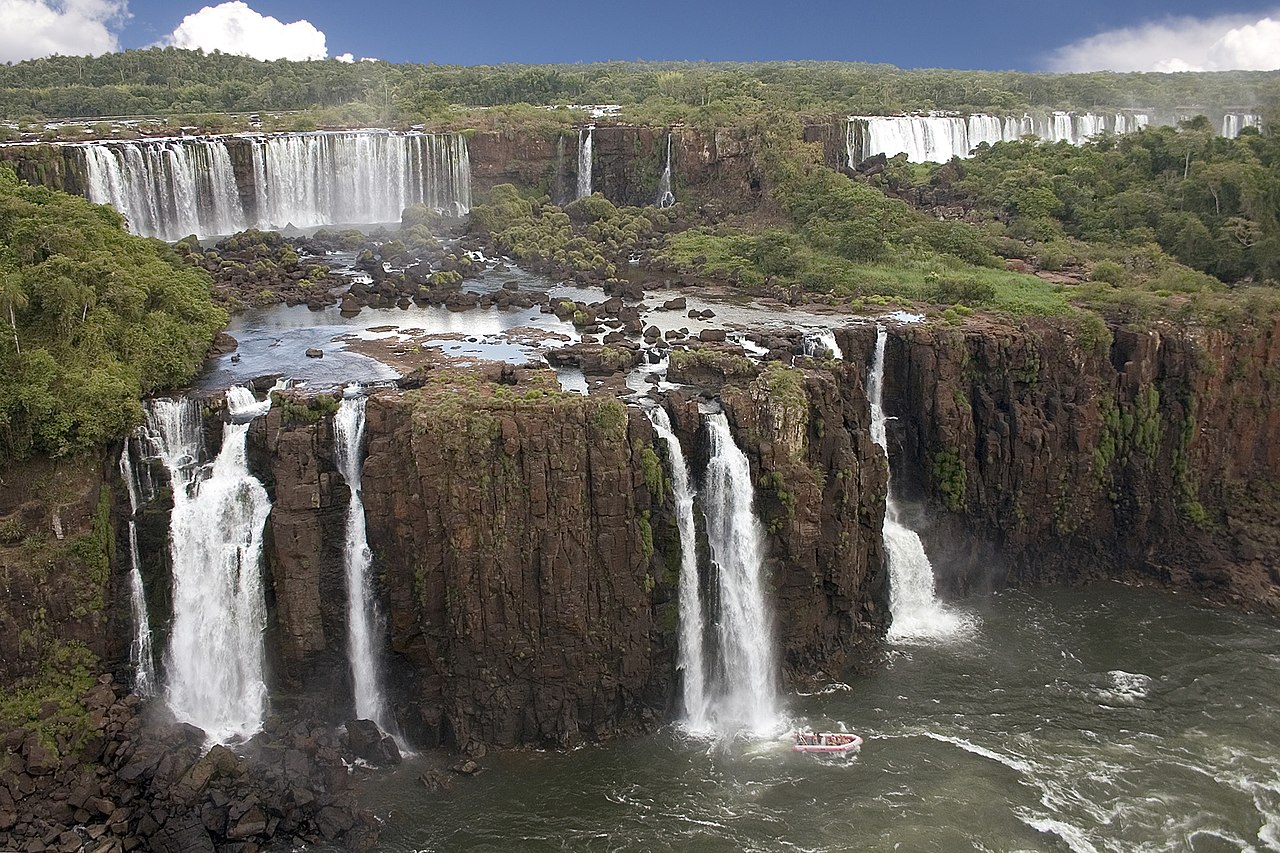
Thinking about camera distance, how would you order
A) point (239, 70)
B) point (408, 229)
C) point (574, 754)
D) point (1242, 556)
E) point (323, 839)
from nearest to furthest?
point (323, 839)
point (574, 754)
point (1242, 556)
point (408, 229)
point (239, 70)

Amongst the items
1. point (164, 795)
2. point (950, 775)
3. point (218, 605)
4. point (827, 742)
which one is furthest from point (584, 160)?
point (164, 795)

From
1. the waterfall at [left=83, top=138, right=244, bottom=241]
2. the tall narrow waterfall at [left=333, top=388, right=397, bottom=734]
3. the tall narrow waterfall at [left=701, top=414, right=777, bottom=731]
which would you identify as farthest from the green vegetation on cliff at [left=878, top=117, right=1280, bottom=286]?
the waterfall at [left=83, top=138, right=244, bottom=241]

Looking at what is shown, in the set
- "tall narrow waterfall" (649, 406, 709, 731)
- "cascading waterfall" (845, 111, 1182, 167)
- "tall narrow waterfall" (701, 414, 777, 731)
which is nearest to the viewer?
"tall narrow waterfall" (649, 406, 709, 731)

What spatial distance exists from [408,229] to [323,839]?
128ft

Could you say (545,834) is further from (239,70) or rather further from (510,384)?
(239,70)

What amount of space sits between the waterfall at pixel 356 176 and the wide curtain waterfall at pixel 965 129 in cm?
2760

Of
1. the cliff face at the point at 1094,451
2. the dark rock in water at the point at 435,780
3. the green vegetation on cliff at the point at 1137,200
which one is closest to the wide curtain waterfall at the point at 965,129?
the green vegetation on cliff at the point at 1137,200

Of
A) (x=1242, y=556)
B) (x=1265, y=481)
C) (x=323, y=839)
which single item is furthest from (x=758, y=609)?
(x=1265, y=481)

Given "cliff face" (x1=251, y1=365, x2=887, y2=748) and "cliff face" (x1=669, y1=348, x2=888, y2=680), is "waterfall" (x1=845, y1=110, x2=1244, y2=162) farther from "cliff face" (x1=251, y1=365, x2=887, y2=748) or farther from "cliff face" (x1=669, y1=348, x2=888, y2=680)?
"cliff face" (x1=251, y1=365, x2=887, y2=748)

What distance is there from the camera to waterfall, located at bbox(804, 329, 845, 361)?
3488 cm

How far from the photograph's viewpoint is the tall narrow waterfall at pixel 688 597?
1102 inches

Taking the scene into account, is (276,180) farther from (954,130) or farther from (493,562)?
(954,130)

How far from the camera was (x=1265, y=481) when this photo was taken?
120 feet

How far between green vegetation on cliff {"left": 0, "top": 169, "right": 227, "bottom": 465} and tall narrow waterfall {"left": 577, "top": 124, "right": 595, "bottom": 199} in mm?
33147
